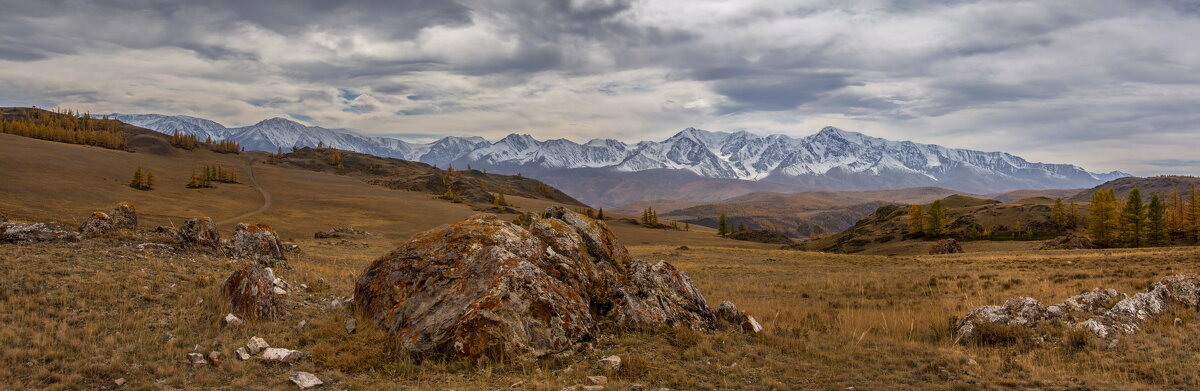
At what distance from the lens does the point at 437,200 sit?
19412 centimetres

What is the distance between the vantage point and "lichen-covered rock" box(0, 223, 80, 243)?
1828cm

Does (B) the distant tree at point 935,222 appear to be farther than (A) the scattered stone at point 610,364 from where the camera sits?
Yes

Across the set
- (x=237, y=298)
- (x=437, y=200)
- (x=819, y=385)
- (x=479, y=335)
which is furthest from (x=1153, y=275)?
(x=437, y=200)

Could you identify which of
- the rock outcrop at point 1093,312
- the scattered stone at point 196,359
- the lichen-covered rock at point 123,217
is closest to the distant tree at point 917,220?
the rock outcrop at point 1093,312

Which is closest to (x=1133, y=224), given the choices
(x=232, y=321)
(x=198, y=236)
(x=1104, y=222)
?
(x=1104, y=222)

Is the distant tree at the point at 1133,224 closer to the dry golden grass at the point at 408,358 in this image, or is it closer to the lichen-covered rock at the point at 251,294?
the dry golden grass at the point at 408,358

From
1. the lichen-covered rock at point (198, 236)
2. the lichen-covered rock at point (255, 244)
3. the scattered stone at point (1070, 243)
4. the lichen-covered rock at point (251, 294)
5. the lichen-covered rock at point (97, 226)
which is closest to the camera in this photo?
the lichen-covered rock at point (251, 294)

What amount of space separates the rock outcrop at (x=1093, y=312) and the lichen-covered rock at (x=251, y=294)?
16796mm

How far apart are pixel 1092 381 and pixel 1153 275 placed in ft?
67.5

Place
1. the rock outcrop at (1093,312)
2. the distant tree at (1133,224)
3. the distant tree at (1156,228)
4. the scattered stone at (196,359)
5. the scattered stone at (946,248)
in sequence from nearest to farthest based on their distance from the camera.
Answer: the scattered stone at (196,359)
the rock outcrop at (1093,312)
the scattered stone at (946,248)
the distant tree at (1156,228)
the distant tree at (1133,224)

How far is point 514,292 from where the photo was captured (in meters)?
11.3

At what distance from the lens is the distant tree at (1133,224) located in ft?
270

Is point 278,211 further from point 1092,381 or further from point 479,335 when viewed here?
point 1092,381

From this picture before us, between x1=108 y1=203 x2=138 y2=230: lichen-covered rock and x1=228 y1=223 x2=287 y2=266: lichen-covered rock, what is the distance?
17.4 feet
